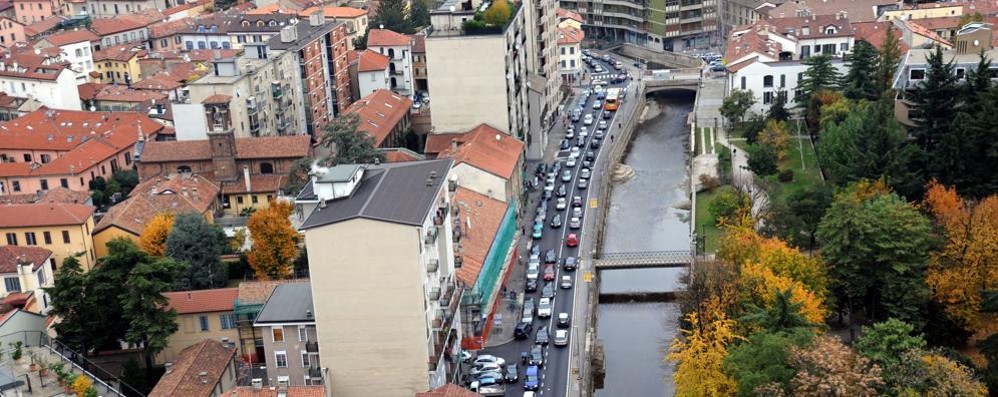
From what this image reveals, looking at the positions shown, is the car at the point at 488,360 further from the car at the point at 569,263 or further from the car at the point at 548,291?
the car at the point at 569,263

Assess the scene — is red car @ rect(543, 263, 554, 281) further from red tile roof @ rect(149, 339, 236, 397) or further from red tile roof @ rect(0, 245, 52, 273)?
red tile roof @ rect(0, 245, 52, 273)

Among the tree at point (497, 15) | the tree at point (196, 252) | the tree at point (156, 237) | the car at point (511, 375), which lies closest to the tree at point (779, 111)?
the tree at point (497, 15)

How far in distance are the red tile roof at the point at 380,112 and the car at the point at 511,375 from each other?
29.1m

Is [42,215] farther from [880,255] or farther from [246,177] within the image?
[880,255]

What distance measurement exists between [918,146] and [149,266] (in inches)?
1595

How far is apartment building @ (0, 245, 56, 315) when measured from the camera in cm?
5636

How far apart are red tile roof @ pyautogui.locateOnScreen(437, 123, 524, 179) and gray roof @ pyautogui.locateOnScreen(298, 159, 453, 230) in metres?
14.1

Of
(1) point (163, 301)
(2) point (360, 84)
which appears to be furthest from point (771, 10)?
(1) point (163, 301)

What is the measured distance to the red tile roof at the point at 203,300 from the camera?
53.4m

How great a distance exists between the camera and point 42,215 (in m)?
62.7

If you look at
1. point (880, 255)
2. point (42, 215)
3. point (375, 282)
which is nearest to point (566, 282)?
point (880, 255)

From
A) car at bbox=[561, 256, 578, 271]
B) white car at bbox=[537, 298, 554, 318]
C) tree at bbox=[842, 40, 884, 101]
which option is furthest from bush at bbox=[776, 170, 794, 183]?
white car at bbox=[537, 298, 554, 318]

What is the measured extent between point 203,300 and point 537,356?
16177 mm

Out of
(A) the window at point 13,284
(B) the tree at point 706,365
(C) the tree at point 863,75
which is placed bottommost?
(B) the tree at point 706,365
